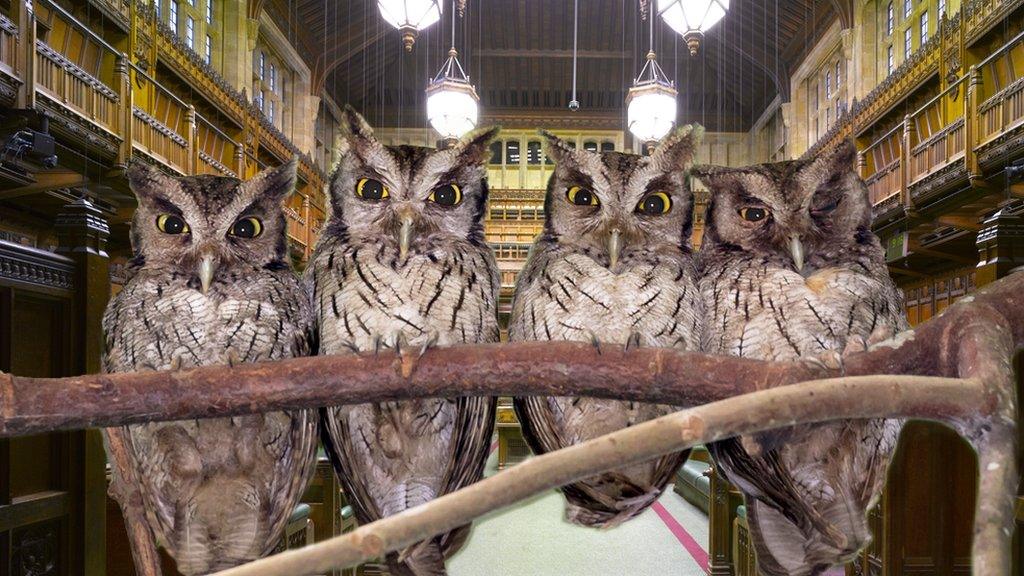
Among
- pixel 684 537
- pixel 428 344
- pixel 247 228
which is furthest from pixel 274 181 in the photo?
pixel 684 537

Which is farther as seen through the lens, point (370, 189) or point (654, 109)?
point (654, 109)

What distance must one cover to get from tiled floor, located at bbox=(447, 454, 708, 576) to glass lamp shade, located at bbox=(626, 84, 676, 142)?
9.23 feet

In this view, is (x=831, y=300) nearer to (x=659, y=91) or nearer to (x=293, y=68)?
(x=659, y=91)

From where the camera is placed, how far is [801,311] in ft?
3.83

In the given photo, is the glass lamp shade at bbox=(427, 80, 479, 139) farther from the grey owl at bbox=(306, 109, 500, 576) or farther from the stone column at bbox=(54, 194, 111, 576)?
the grey owl at bbox=(306, 109, 500, 576)

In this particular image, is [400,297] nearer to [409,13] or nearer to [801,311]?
[801,311]

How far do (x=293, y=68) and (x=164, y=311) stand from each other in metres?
10.5

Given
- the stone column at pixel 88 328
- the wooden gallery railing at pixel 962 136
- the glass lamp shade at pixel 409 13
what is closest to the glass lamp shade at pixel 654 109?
the wooden gallery railing at pixel 962 136

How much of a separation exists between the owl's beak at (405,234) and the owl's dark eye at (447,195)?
77mm

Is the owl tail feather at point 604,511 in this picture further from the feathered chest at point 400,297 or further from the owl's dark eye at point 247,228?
the owl's dark eye at point 247,228

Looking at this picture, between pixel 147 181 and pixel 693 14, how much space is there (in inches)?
107

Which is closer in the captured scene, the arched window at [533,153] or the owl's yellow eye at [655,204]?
the owl's yellow eye at [655,204]

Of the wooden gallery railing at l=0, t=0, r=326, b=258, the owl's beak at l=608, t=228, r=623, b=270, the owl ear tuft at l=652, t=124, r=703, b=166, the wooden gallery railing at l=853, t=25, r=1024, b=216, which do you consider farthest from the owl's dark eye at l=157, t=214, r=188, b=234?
the wooden gallery railing at l=853, t=25, r=1024, b=216

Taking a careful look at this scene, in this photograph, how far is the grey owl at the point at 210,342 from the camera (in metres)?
1.16
